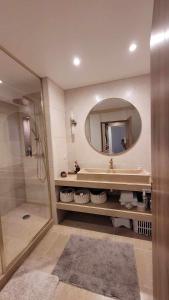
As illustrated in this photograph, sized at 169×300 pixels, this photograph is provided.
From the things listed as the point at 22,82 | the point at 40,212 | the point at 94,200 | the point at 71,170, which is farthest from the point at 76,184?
the point at 22,82

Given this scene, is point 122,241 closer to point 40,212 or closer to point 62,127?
point 40,212

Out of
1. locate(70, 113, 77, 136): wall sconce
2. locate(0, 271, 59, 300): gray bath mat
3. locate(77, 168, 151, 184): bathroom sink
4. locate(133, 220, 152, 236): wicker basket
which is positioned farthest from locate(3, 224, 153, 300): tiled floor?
locate(70, 113, 77, 136): wall sconce

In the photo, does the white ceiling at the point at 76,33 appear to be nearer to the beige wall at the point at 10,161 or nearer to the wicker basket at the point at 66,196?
the beige wall at the point at 10,161

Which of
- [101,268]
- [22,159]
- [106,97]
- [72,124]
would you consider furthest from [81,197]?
[106,97]

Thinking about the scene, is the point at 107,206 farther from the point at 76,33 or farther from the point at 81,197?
the point at 76,33

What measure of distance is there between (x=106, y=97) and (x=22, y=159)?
1.89 m

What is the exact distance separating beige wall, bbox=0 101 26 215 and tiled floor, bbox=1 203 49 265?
168 mm

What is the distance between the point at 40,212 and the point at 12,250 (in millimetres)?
796

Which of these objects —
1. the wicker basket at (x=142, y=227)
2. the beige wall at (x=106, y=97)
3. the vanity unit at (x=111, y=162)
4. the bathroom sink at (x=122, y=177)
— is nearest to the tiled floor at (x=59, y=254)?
the wicker basket at (x=142, y=227)

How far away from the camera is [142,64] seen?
1940 millimetres

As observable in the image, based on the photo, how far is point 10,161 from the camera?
2646 millimetres

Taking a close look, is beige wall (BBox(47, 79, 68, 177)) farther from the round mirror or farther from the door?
the door

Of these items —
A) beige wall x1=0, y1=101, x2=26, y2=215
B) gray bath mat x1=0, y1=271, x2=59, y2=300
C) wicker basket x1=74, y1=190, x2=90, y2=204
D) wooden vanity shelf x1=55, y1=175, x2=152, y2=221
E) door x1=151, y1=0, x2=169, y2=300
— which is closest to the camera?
door x1=151, y1=0, x2=169, y2=300

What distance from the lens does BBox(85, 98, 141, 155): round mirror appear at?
235 centimetres
